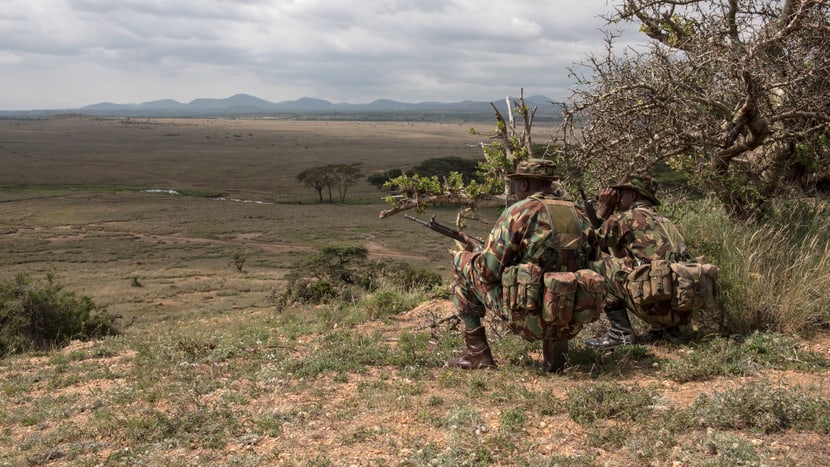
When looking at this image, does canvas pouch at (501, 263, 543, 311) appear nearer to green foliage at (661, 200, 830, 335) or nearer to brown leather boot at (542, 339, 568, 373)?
brown leather boot at (542, 339, 568, 373)

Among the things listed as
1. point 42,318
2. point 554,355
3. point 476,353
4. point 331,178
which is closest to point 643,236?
point 554,355

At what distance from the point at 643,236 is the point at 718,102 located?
1.58 meters

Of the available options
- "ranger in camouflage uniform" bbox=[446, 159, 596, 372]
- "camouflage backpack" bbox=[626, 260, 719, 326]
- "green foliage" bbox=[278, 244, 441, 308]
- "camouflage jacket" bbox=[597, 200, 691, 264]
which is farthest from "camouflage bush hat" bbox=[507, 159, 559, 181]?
"green foliage" bbox=[278, 244, 441, 308]

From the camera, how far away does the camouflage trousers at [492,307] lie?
454 cm

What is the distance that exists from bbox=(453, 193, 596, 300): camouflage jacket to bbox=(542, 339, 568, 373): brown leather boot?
0.59 meters

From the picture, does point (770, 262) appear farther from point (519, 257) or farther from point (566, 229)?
point (519, 257)

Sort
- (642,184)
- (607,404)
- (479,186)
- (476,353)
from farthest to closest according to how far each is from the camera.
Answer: (479,186) → (642,184) → (476,353) → (607,404)

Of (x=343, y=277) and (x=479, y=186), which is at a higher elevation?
(x=479, y=186)

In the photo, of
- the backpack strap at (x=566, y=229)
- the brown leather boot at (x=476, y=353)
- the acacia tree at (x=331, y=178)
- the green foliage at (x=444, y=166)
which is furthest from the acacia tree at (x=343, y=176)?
the backpack strap at (x=566, y=229)

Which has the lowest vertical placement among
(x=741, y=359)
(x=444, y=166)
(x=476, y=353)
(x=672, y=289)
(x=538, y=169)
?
(x=444, y=166)

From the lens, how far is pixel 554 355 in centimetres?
480

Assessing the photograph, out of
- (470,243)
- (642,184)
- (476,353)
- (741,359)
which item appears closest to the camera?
(741,359)

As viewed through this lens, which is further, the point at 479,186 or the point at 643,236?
the point at 479,186

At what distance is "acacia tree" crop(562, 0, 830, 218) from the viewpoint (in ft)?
18.6
